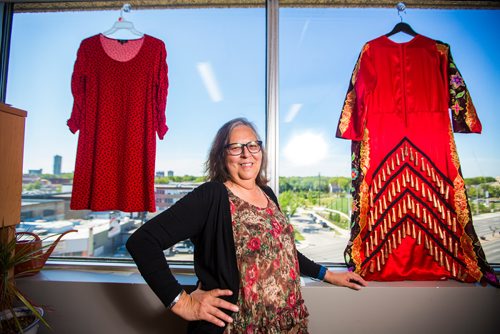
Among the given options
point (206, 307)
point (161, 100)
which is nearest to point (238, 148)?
point (206, 307)

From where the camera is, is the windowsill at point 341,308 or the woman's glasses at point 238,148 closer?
the woman's glasses at point 238,148

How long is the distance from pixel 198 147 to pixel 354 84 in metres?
1.01

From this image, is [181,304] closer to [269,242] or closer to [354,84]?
[269,242]

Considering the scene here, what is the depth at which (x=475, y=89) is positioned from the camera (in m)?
1.71

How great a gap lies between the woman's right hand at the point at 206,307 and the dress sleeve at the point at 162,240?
43 millimetres

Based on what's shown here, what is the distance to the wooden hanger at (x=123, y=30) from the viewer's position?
162 centimetres

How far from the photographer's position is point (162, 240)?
0.85 meters

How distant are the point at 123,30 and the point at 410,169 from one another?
6.13 feet

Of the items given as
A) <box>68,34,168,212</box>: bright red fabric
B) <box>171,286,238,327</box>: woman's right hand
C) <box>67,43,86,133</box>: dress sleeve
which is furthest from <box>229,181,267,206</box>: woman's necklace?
<box>67,43,86,133</box>: dress sleeve

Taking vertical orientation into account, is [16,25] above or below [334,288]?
above

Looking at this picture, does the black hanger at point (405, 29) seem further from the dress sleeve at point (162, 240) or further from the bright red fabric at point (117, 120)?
the dress sleeve at point (162, 240)

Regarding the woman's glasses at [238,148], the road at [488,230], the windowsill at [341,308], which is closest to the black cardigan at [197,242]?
the woman's glasses at [238,148]

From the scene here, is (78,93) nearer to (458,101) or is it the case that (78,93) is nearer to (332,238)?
(332,238)

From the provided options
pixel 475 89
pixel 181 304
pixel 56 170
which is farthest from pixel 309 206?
pixel 56 170
